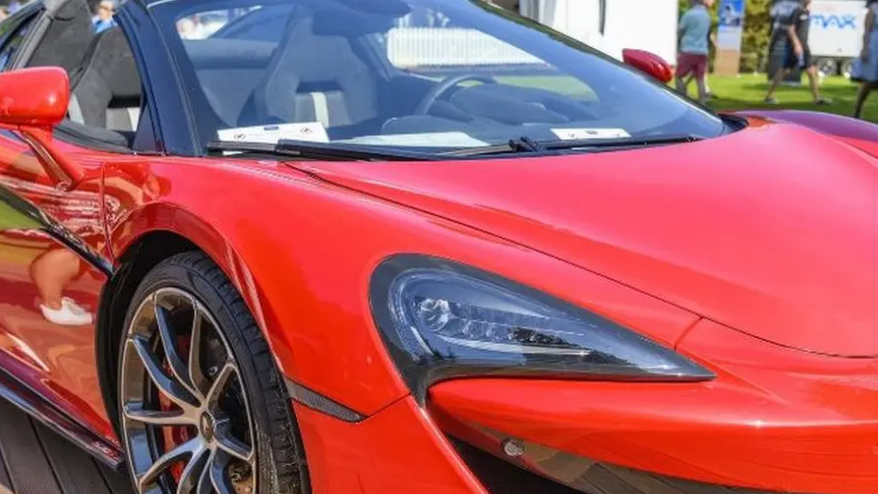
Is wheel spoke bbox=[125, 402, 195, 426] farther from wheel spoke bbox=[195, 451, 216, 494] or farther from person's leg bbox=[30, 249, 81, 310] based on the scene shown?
person's leg bbox=[30, 249, 81, 310]

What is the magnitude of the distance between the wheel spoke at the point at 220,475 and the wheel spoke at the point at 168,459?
7 centimetres

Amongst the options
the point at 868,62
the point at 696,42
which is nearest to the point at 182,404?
the point at 868,62

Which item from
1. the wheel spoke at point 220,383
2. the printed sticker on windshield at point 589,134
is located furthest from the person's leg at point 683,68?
the wheel spoke at point 220,383

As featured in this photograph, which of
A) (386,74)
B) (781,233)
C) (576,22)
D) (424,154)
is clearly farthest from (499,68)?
(576,22)

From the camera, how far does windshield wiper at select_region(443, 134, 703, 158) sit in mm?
2212

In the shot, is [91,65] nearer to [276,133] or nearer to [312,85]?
[312,85]

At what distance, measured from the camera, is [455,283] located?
159 centimetres

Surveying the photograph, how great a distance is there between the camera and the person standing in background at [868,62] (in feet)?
30.7

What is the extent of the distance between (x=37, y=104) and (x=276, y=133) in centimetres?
53

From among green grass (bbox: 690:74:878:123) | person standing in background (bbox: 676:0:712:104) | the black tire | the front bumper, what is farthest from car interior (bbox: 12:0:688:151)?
person standing in background (bbox: 676:0:712:104)

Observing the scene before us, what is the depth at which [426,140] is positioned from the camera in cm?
231

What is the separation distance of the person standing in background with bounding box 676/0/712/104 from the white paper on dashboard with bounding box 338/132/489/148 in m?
11.3

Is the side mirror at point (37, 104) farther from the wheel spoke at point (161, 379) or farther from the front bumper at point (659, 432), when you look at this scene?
the front bumper at point (659, 432)

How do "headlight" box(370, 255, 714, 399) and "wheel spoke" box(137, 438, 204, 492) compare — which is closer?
"headlight" box(370, 255, 714, 399)
